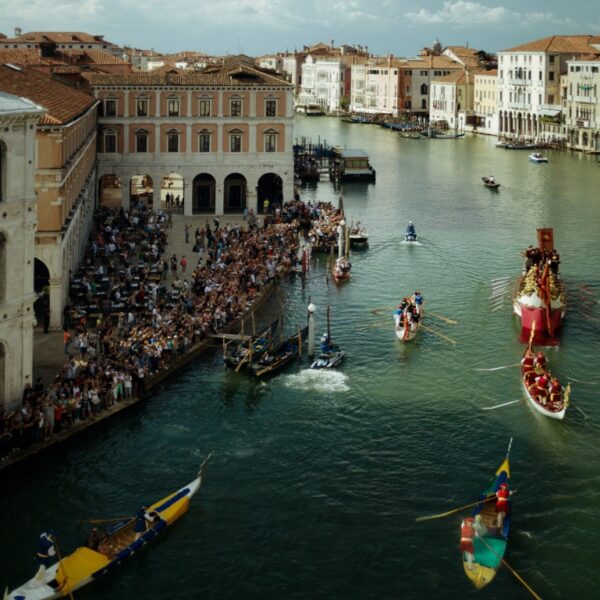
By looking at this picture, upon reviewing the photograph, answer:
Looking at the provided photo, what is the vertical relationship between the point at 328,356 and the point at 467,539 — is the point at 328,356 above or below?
above

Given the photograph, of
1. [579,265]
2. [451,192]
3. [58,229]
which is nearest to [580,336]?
[579,265]

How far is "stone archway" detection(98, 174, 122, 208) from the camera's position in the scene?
5375cm

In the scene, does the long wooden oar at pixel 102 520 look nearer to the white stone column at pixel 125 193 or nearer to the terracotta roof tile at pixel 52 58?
the white stone column at pixel 125 193

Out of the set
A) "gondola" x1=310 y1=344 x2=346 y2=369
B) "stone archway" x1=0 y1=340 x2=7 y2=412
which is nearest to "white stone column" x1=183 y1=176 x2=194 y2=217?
"gondola" x1=310 y1=344 x2=346 y2=369

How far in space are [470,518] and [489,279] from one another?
2377 centimetres

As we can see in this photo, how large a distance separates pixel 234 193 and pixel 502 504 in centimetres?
3517

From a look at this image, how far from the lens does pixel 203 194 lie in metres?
53.3

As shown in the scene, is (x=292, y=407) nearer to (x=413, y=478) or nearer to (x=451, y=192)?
(x=413, y=478)

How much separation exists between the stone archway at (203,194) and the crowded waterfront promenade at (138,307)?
2.23 meters

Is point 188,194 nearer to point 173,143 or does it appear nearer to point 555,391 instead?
point 173,143

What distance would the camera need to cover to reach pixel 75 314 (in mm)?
30938

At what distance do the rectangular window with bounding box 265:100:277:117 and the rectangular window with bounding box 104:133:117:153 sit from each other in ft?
24.2

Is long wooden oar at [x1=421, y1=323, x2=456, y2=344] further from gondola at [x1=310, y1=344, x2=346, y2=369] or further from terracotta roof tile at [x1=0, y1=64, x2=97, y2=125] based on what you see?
terracotta roof tile at [x1=0, y1=64, x2=97, y2=125]

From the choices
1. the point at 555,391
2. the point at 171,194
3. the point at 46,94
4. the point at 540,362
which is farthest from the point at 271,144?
the point at 555,391
